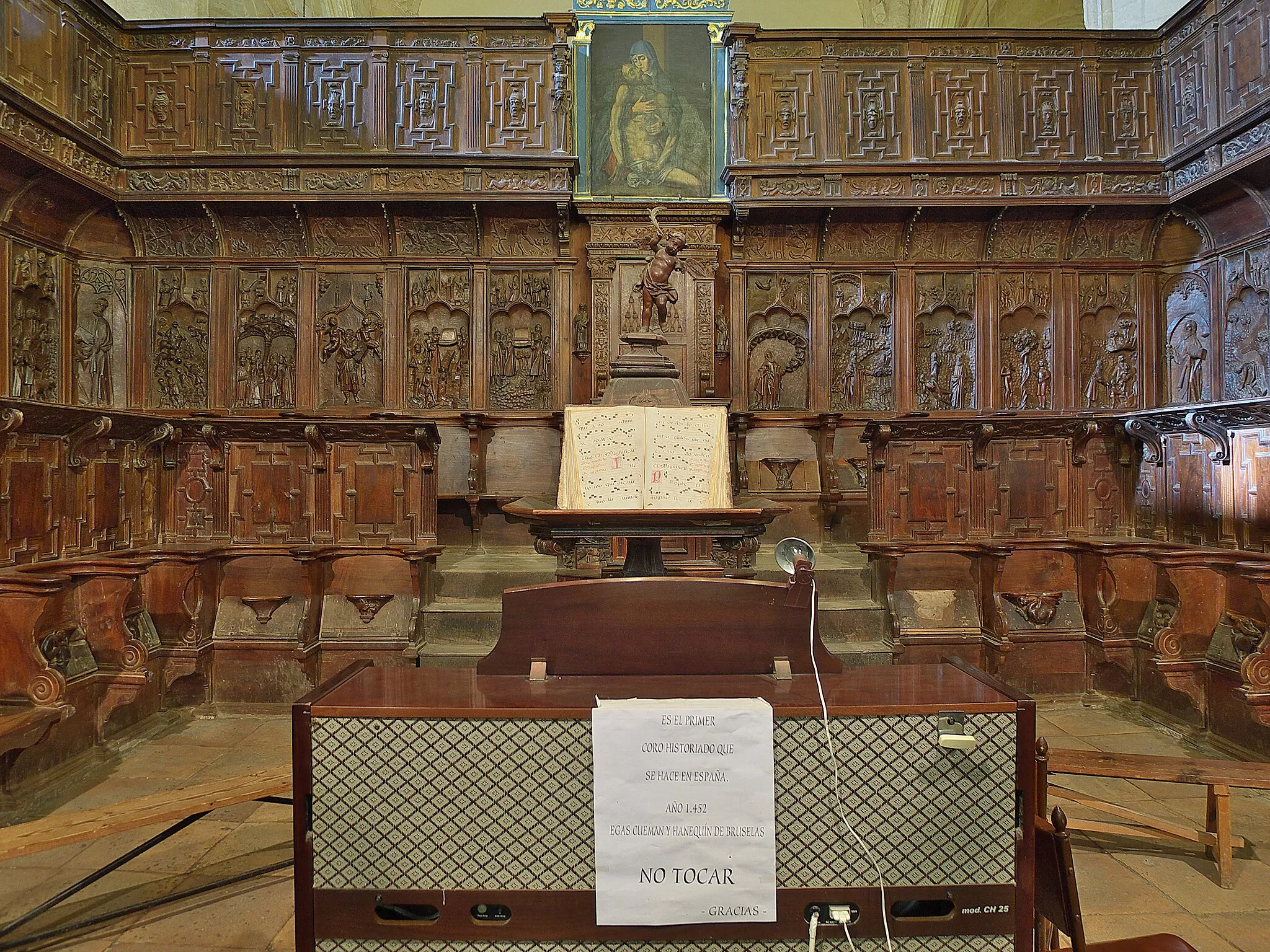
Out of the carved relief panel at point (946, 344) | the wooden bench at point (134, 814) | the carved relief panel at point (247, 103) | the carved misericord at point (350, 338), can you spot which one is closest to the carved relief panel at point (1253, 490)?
the carved relief panel at point (946, 344)

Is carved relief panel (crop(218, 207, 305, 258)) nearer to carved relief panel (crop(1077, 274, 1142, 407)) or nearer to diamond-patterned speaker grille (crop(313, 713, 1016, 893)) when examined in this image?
diamond-patterned speaker grille (crop(313, 713, 1016, 893))

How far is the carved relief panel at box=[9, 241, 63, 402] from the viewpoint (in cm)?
655

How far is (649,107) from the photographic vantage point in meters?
8.03

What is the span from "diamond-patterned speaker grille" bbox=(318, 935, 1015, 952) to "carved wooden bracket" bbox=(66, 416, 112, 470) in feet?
15.1

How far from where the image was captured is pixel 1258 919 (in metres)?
2.71

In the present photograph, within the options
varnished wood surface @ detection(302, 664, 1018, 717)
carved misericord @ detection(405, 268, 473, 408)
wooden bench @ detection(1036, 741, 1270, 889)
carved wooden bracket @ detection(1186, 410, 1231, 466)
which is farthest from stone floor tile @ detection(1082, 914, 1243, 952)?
carved misericord @ detection(405, 268, 473, 408)

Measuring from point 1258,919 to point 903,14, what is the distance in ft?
43.6

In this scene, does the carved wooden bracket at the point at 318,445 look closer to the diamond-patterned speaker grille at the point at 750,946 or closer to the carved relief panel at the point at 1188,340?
the diamond-patterned speaker grille at the point at 750,946

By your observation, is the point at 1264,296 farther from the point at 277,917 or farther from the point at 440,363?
the point at 277,917

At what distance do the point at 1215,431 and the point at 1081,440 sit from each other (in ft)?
2.75

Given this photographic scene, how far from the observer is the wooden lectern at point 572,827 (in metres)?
1.48

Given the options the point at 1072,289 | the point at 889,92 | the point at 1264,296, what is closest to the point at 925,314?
the point at 1072,289

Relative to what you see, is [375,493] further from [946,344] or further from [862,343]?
[946,344]

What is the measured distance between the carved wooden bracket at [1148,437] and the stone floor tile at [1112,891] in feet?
13.0
